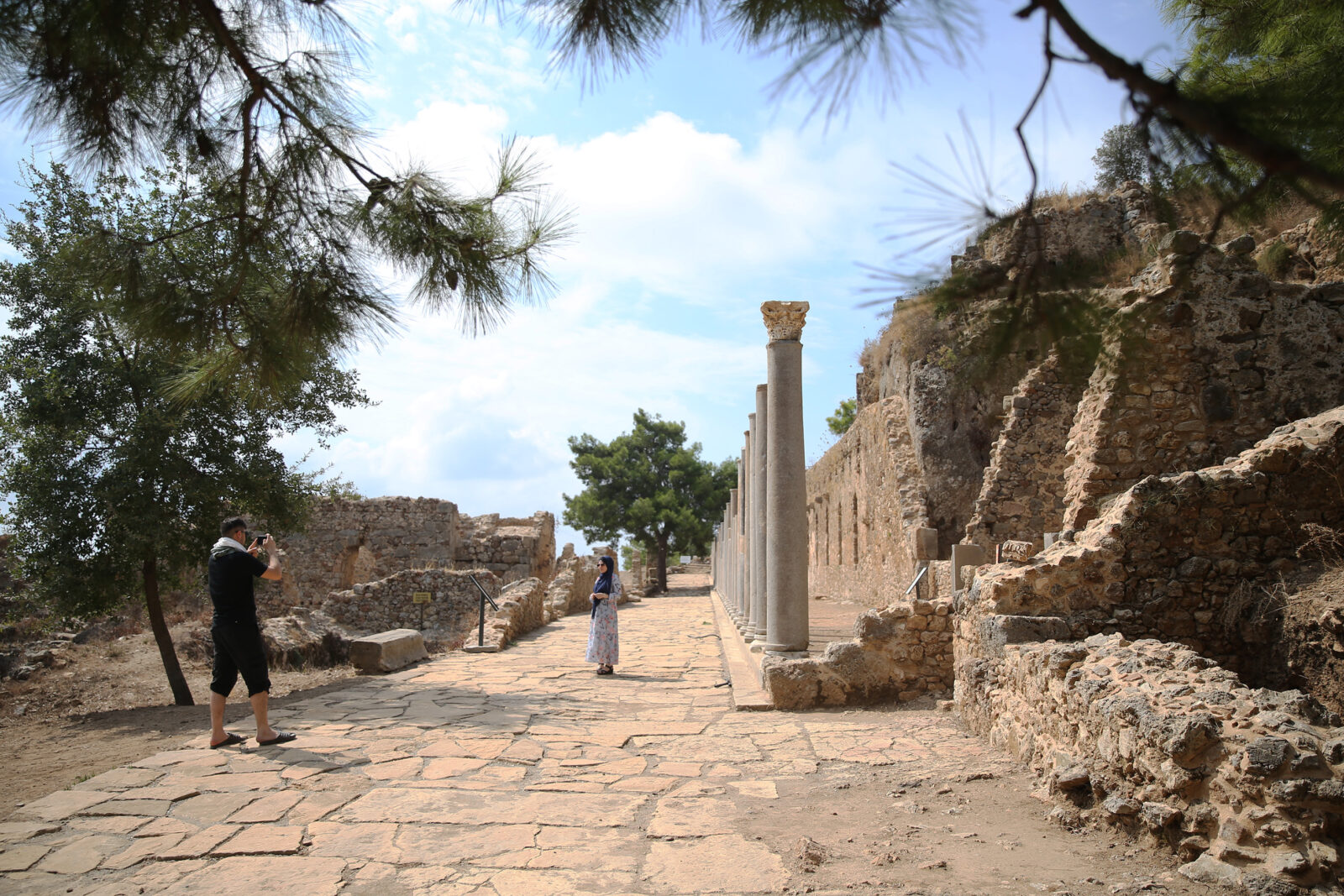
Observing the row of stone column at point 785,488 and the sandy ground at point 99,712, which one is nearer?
the sandy ground at point 99,712

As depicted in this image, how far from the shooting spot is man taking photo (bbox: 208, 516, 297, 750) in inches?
239

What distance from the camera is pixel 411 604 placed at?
16.8m

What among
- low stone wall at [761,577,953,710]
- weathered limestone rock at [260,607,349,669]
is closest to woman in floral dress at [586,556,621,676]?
low stone wall at [761,577,953,710]

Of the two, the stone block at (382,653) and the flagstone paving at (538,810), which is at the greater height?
the stone block at (382,653)

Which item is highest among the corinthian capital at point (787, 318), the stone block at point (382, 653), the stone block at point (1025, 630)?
the corinthian capital at point (787, 318)

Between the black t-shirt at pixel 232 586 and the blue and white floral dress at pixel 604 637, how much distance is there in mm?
4701

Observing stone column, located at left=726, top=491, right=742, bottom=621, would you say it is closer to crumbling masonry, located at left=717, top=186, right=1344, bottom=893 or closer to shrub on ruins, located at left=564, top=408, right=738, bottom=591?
crumbling masonry, located at left=717, top=186, right=1344, bottom=893

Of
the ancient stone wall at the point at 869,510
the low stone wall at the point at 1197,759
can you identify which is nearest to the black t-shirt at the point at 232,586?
the low stone wall at the point at 1197,759

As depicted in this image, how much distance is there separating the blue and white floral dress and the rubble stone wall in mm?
5080

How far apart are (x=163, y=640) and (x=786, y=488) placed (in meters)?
7.46

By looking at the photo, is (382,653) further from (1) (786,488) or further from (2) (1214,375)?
(2) (1214,375)

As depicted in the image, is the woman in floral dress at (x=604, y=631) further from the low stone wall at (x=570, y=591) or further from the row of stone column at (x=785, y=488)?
the low stone wall at (x=570, y=591)

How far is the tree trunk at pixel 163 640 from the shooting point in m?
9.99

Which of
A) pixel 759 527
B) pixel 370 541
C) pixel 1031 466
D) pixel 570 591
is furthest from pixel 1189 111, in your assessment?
pixel 370 541
